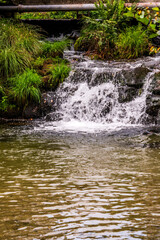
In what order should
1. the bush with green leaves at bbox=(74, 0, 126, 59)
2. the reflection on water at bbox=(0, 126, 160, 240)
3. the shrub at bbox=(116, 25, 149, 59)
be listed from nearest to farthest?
the reflection on water at bbox=(0, 126, 160, 240) < the shrub at bbox=(116, 25, 149, 59) < the bush with green leaves at bbox=(74, 0, 126, 59)

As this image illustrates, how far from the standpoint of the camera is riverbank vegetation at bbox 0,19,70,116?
8758 millimetres

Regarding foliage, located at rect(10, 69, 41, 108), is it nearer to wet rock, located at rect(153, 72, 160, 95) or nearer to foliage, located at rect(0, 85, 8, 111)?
foliage, located at rect(0, 85, 8, 111)

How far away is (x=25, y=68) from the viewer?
941 cm

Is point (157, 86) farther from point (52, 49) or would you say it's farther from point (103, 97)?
point (52, 49)

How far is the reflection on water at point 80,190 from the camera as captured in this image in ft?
7.86

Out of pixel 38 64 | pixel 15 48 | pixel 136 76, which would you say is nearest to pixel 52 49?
pixel 38 64

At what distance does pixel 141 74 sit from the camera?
8961mm

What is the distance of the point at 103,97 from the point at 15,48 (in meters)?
Result: 2.85

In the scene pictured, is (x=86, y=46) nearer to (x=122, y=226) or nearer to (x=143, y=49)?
(x=143, y=49)

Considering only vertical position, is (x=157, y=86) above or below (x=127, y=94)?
above

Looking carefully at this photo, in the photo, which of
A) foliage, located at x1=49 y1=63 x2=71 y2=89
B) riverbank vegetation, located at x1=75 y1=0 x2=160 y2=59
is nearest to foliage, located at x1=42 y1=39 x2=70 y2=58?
riverbank vegetation, located at x1=75 y1=0 x2=160 y2=59

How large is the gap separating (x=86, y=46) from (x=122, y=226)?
9591mm

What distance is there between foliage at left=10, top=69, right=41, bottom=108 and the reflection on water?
9.19 ft

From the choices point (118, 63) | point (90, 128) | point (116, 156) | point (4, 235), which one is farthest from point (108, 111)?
point (4, 235)
